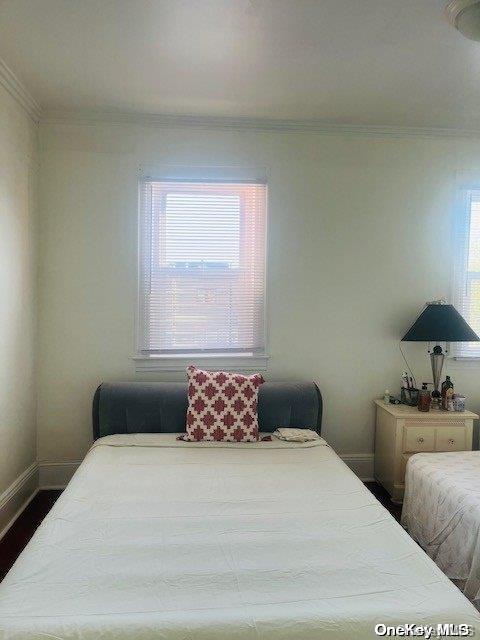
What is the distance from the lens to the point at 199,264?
324 cm

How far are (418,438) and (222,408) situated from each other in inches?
51.6

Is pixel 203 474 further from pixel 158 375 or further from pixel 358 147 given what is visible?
pixel 358 147

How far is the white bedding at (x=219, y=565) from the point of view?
125 cm

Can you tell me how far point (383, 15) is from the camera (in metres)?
2.00

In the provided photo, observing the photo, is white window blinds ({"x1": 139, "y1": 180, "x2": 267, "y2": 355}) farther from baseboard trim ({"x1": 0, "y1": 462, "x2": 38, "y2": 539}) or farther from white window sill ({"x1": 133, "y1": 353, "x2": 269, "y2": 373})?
baseboard trim ({"x1": 0, "y1": 462, "x2": 38, "y2": 539})

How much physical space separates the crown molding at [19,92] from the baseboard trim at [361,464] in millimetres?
3182

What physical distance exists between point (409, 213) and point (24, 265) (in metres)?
2.69

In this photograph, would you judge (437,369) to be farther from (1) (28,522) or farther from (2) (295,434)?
(1) (28,522)

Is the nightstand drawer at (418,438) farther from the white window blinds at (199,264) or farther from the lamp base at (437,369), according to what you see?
the white window blinds at (199,264)

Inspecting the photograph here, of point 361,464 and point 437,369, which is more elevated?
point 437,369

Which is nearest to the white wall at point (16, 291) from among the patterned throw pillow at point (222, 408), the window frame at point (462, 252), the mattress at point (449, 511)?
the patterned throw pillow at point (222, 408)

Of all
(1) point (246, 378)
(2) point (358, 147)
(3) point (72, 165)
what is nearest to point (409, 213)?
(2) point (358, 147)

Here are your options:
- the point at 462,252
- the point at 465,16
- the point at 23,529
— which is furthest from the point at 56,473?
the point at 465,16

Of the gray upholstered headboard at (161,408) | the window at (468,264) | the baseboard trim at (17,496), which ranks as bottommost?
the baseboard trim at (17,496)
